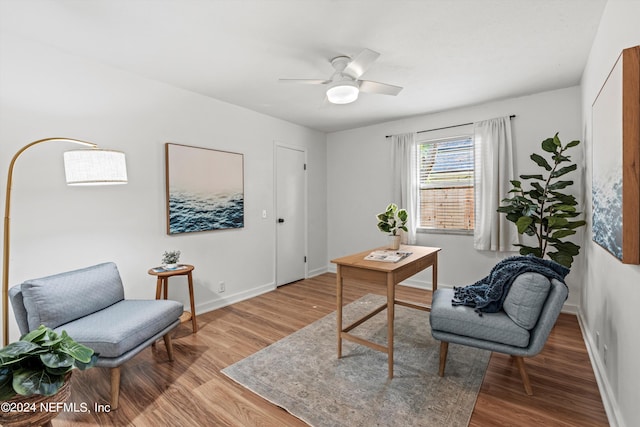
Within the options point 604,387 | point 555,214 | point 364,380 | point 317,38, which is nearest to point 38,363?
point 364,380

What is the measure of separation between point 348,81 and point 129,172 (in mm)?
2282

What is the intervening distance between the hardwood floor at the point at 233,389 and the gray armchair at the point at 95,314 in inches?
9.0

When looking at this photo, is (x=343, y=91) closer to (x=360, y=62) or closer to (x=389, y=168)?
(x=360, y=62)

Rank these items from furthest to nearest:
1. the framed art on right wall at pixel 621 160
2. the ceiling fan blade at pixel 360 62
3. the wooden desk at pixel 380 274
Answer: the ceiling fan blade at pixel 360 62, the wooden desk at pixel 380 274, the framed art on right wall at pixel 621 160

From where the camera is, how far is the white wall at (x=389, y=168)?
3379 millimetres

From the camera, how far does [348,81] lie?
245cm

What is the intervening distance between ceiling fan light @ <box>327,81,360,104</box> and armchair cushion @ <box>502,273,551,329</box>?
1.82m

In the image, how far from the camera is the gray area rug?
176cm

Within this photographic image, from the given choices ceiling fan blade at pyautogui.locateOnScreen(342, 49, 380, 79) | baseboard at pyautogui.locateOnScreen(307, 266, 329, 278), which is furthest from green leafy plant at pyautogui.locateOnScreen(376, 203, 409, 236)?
baseboard at pyautogui.locateOnScreen(307, 266, 329, 278)

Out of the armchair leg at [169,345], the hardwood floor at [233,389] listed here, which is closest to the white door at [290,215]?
the hardwood floor at [233,389]

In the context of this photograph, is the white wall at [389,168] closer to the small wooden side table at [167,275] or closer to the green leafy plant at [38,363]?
the small wooden side table at [167,275]

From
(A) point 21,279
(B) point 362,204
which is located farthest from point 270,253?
(A) point 21,279

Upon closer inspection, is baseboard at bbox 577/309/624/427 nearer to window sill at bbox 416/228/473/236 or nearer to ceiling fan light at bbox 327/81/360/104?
window sill at bbox 416/228/473/236

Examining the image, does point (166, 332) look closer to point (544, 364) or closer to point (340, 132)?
point (544, 364)
